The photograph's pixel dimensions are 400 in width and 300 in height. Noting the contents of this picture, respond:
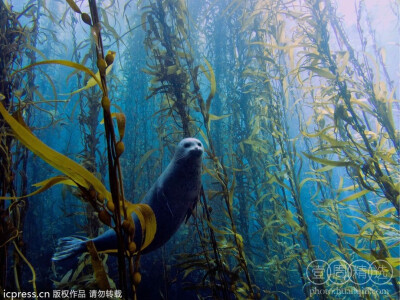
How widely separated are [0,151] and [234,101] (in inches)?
183

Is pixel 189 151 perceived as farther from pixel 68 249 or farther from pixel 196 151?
pixel 68 249

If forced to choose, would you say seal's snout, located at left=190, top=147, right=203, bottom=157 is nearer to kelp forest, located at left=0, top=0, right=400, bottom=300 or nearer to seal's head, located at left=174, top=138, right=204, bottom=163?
seal's head, located at left=174, top=138, right=204, bottom=163

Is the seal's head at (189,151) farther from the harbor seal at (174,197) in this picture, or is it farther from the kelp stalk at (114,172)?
the kelp stalk at (114,172)

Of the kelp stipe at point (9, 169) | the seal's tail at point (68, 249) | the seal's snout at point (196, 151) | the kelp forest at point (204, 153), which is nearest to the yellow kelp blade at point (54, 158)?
the kelp forest at point (204, 153)

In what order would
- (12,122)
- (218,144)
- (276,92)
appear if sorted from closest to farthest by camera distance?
1. (12,122)
2. (276,92)
3. (218,144)

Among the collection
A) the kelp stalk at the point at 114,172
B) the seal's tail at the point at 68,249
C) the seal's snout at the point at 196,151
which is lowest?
the seal's tail at the point at 68,249

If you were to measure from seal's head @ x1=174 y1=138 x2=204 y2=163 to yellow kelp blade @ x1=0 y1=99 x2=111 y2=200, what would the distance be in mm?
1233

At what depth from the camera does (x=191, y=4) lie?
881 centimetres

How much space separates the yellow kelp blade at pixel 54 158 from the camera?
2.59ft

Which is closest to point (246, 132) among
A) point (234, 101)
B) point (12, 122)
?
point (234, 101)

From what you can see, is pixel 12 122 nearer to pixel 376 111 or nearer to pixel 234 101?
pixel 376 111

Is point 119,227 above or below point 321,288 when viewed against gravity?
above

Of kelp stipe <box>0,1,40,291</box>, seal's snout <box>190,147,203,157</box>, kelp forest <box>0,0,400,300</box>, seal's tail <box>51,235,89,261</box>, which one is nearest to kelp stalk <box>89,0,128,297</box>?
kelp forest <box>0,0,400,300</box>

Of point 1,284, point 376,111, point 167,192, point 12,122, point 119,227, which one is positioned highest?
point 376,111
